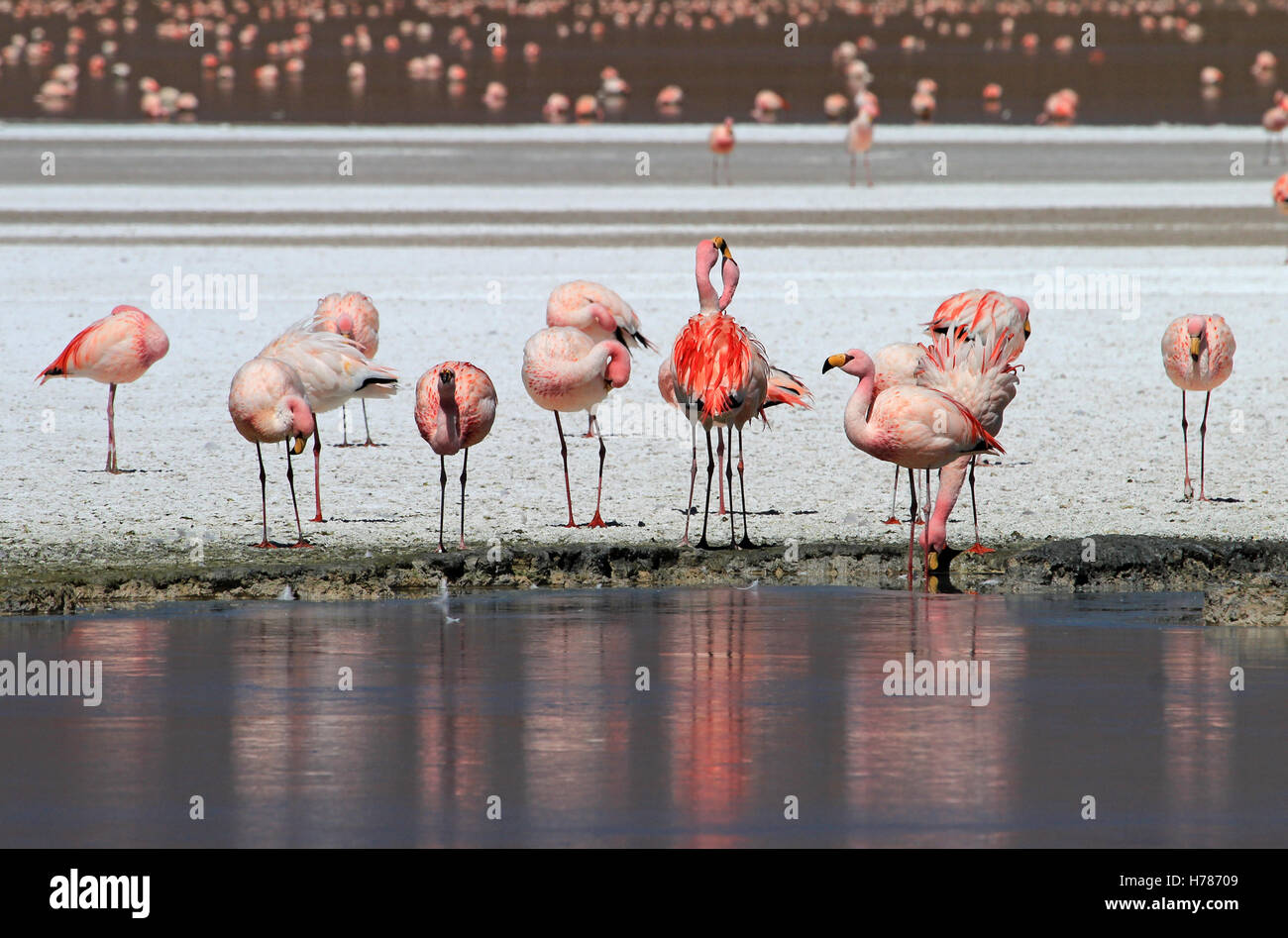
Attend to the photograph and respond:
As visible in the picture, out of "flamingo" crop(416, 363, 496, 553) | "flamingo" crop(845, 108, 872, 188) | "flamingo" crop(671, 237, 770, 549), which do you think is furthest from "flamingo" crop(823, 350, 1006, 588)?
"flamingo" crop(845, 108, 872, 188)

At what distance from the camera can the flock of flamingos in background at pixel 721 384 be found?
28.9 ft

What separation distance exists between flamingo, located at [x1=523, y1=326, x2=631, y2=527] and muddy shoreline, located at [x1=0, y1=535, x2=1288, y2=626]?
114 centimetres

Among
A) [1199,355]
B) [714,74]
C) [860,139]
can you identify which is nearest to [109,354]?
[1199,355]

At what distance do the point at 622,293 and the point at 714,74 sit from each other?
33881 millimetres

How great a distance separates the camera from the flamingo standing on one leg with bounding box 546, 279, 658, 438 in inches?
460

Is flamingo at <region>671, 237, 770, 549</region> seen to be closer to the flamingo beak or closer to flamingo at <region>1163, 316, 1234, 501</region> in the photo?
the flamingo beak

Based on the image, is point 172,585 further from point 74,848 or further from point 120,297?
point 120,297

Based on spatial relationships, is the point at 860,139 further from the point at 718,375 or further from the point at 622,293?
the point at 718,375

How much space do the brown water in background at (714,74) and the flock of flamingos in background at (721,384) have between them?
82.4 feet

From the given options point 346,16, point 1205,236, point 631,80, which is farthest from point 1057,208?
point 346,16

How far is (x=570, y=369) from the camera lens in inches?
395

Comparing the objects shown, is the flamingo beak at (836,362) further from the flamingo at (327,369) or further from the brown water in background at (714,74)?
the brown water in background at (714,74)

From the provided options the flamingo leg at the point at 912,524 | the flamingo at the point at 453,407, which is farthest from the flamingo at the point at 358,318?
the flamingo leg at the point at 912,524

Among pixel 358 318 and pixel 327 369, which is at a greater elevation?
pixel 358 318
